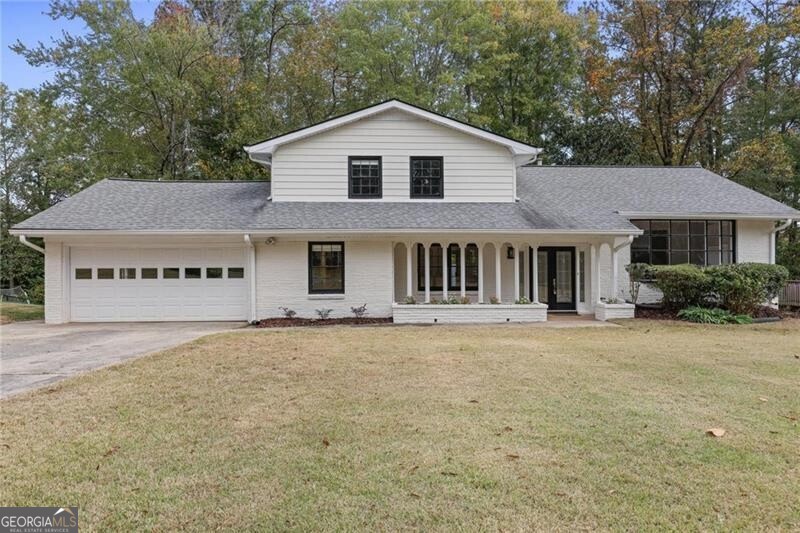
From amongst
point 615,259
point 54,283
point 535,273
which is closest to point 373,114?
point 535,273

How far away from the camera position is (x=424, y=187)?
45.6ft

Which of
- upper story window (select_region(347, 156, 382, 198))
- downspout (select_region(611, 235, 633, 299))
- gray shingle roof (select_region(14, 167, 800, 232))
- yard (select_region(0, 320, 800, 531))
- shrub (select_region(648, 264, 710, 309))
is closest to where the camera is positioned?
→ yard (select_region(0, 320, 800, 531))

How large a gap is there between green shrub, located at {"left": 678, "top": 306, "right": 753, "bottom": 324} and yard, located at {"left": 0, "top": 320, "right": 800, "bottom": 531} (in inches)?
202

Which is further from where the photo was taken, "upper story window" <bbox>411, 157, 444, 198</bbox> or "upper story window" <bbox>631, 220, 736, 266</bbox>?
"upper story window" <bbox>631, 220, 736, 266</bbox>

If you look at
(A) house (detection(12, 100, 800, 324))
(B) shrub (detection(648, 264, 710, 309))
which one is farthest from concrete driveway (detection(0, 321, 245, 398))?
(B) shrub (detection(648, 264, 710, 309))

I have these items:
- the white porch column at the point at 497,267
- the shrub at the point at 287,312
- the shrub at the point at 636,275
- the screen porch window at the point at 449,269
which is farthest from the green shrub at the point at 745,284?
the shrub at the point at 287,312

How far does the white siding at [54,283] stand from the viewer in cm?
1234

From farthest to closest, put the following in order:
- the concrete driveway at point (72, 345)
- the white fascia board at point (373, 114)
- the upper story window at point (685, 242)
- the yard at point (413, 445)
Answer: the upper story window at point (685, 242) < the white fascia board at point (373, 114) < the concrete driveway at point (72, 345) < the yard at point (413, 445)

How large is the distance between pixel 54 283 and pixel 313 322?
725cm

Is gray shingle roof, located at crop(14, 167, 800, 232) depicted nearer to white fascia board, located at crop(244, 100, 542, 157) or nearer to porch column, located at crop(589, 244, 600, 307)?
porch column, located at crop(589, 244, 600, 307)

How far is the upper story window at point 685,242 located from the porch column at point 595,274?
1.61 m

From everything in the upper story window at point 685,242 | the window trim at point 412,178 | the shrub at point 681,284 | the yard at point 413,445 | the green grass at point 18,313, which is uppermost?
the window trim at point 412,178

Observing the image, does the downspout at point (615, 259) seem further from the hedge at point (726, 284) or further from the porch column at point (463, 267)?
the porch column at point (463, 267)

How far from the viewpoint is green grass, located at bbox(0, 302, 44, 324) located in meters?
13.1
